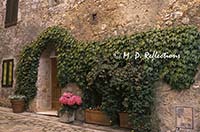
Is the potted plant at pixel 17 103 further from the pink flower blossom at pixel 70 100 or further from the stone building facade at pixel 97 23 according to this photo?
the pink flower blossom at pixel 70 100

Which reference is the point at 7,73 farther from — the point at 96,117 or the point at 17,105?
the point at 96,117

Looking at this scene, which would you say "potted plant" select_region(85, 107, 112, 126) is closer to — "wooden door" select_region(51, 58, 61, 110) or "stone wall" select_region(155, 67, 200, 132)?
"stone wall" select_region(155, 67, 200, 132)

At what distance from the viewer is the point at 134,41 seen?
521 cm

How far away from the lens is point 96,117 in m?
5.66

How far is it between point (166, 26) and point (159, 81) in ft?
3.60

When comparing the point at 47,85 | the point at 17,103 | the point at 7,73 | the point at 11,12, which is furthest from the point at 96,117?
the point at 11,12

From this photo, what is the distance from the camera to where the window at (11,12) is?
8.66m

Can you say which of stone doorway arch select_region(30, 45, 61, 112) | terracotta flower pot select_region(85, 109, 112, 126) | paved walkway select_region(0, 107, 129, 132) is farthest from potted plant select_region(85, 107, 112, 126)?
stone doorway arch select_region(30, 45, 61, 112)

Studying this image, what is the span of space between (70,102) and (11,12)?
4.67 m

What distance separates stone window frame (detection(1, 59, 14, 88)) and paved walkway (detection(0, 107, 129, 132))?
1.66 m

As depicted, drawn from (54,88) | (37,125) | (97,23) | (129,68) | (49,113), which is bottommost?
(37,125)

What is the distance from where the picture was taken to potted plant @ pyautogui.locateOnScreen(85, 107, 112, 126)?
5.48 metres

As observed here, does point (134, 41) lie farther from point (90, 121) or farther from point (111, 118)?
point (90, 121)

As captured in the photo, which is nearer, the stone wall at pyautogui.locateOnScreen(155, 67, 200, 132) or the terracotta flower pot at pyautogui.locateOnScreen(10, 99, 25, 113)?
the stone wall at pyautogui.locateOnScreen(155, 67, 200, 132)
